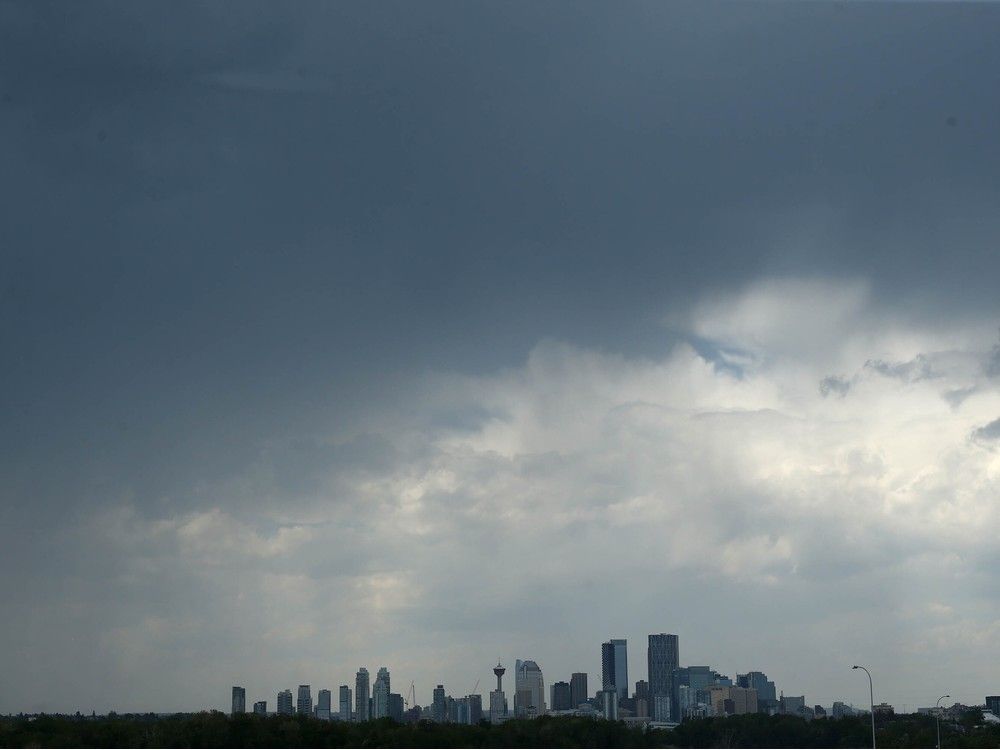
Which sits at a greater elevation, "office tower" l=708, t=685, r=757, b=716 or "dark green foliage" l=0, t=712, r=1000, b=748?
"dark green foliage" l=0, t=712, r=1000, b=748

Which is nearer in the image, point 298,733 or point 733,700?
point 298,733

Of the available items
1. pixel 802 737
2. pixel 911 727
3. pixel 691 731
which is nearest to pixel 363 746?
pixel 691 731

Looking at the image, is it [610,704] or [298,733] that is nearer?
[298,733]

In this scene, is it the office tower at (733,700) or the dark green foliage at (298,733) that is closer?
the dark green foliage at (298,733)

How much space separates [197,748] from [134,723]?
8.42 metres

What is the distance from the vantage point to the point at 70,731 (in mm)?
42031

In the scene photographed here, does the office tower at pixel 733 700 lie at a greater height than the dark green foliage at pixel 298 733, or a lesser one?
lesser

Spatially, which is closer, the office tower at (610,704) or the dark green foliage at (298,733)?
the dark green foliage at (298,733)

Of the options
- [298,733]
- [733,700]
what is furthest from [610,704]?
[298,733]

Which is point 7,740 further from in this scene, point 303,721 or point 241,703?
point 241,703

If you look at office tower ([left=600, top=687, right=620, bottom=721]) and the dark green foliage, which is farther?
office tower ([left=600, top=687, right=620, bottom=721])

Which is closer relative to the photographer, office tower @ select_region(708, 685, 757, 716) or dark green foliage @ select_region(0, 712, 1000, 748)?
dark green foliage @ select_region(0, 712, 1000, 748)

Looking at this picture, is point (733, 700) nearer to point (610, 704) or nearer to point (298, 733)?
point (610, 704)

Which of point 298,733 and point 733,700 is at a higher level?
point 298,733
